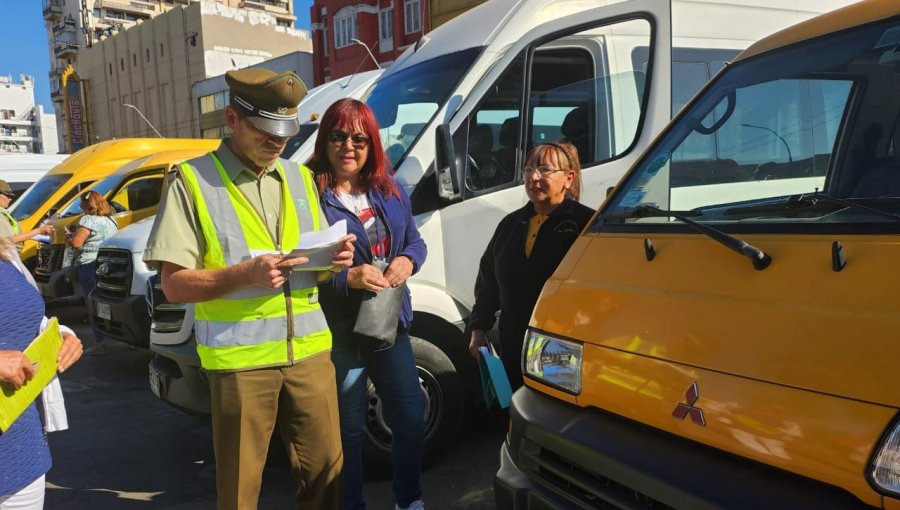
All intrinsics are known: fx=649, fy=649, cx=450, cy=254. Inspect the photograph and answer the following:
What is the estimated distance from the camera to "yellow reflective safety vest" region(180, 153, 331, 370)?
2096 millimetres

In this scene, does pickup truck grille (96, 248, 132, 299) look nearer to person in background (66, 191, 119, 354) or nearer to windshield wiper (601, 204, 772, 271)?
person in background (66, 191, 119, 354)

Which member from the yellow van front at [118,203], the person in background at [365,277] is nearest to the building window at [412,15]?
the yellow van front at [118,203]

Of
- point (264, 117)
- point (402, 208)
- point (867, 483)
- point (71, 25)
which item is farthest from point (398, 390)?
point (71, 25)

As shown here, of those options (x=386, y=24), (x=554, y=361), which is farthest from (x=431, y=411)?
(x=386, y=24)

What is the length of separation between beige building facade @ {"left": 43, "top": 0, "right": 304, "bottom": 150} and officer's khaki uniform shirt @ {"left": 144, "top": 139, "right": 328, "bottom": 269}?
46628 millimetres

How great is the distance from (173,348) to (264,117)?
193 centimetres

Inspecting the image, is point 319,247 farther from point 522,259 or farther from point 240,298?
point 522,259

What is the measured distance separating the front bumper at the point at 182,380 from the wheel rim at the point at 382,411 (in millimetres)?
845

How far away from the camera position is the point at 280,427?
2.40 m

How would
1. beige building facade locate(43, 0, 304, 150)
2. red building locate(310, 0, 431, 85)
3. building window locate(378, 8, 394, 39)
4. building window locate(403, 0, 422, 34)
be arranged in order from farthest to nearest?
1. beige building facade locate(43, 0, 304, 150)
2. building window locate(378, 8, 394, 39)
3. red building locate(310, 0, 431, 85)
4. building window locate(403, 0, 422, 34)

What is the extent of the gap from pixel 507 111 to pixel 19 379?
9.31 feet

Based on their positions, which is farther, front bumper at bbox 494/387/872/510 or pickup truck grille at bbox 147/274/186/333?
pickup truck grille at bbox 147/274/186/333

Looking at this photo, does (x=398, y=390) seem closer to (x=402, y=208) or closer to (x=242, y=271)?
(x=402, y=208)

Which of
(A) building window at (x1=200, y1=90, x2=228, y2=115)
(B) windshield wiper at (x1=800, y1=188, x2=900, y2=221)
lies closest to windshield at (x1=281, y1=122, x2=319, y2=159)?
(B) windshield wiper at (x1=800, y1=188, x2=900, y2=221)
